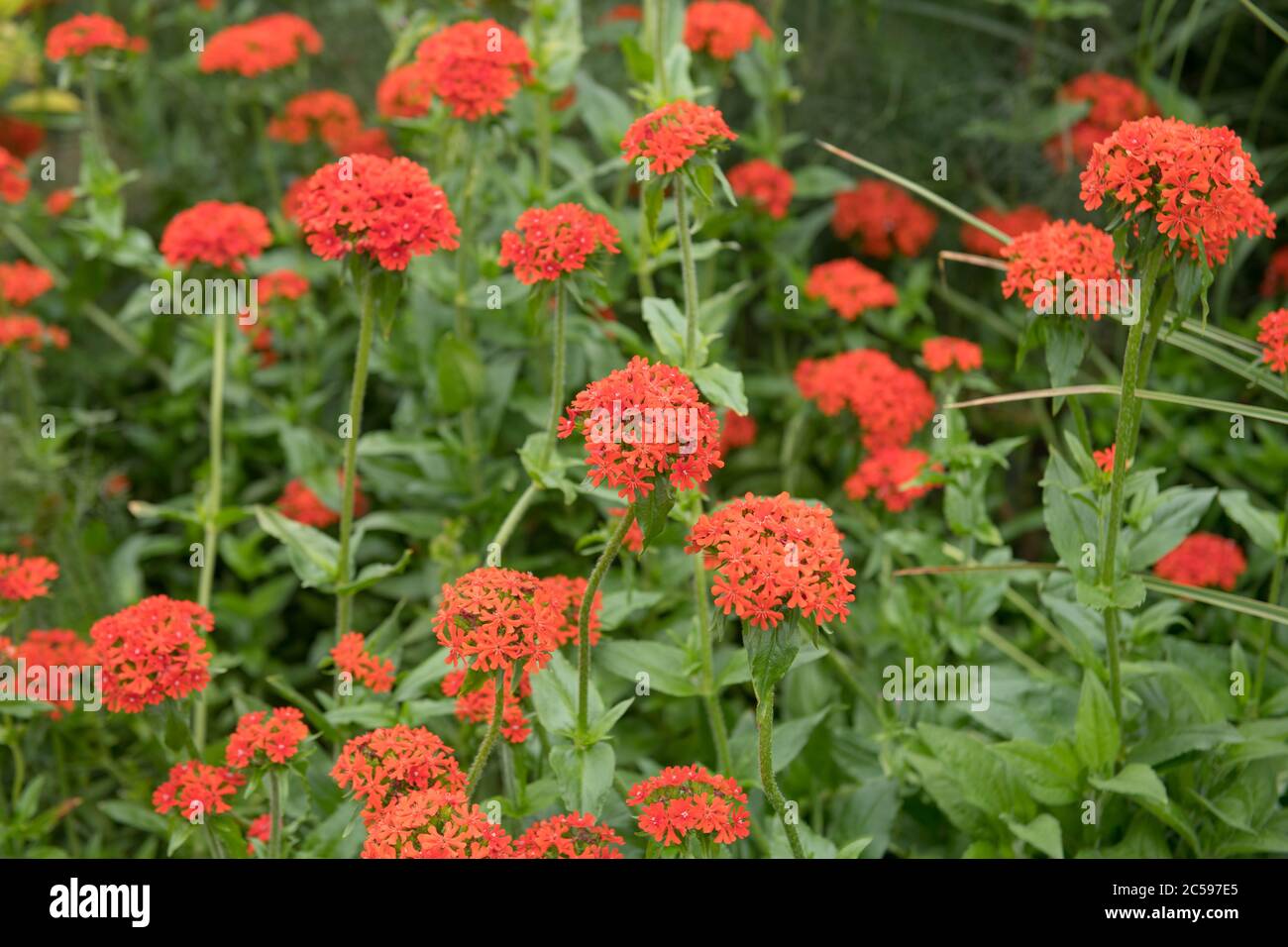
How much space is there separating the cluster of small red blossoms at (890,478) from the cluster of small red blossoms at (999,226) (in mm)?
956

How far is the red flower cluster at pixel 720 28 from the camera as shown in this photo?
326 cm

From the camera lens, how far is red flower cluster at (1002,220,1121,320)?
212cm

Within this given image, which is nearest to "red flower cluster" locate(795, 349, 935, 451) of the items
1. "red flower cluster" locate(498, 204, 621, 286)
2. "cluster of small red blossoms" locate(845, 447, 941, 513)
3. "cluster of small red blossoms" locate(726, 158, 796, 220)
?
"cluster of small red blossoms" locate(845, 447, 941, 513)

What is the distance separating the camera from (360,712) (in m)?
2.28

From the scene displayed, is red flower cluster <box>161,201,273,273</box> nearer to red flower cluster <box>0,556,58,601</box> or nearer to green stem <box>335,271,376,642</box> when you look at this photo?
green stem <box>335,271,376,642</box>

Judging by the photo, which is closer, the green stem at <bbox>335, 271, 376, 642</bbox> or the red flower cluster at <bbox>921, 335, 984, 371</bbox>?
the green stem at <bbox>335, 271, 376, 642</bbox>

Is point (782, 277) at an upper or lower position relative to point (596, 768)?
upper

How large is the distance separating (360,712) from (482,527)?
0.83m

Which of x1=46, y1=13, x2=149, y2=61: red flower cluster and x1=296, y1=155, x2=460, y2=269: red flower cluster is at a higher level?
x1=46, y1=13, x2=149, y2=61: red flower cluster

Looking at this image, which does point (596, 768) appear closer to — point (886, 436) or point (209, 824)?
point (209, 824)

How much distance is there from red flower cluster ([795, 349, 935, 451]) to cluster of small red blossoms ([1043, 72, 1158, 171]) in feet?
3.54
